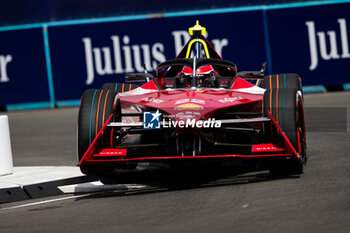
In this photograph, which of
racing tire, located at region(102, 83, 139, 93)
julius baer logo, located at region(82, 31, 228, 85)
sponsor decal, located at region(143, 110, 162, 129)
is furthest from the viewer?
julius baer logo, located at region(82, 31, 228, 85)

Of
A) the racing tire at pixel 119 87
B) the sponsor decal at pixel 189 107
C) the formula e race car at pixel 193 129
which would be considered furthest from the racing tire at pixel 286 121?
the racing tire at pixel 119 87

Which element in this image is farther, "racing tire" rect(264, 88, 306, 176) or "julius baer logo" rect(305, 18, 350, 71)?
"julius baer logo" rect(305, 18, 350, 71)

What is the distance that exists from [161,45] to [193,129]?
10269mm

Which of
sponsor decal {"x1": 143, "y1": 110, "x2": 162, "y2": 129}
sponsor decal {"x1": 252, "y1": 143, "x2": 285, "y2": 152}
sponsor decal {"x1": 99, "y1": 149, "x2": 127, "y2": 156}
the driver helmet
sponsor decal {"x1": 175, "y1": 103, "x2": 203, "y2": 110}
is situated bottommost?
sponsor decal {"x1": 252, "y1": 143, "x2": 285, "y2": 152}

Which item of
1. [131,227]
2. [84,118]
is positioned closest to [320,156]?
[84,118]

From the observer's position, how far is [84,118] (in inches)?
320

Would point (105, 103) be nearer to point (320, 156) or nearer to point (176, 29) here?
point (320, 156)

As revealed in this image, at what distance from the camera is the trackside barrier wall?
17781 millimetres

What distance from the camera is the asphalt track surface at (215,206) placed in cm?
588

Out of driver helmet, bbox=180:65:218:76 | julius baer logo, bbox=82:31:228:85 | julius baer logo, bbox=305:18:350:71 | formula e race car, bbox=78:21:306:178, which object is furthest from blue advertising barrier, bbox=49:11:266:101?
formula e race car, bbox=78:21:306:178

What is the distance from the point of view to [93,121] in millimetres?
8109

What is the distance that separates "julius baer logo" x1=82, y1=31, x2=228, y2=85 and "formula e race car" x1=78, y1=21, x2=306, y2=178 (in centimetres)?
901

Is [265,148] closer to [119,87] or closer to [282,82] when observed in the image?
[282,82]

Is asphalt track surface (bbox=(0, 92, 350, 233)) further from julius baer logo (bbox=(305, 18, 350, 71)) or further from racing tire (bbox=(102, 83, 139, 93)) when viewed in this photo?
julius baer logo (bbox=(305, 18, 350, 71))
